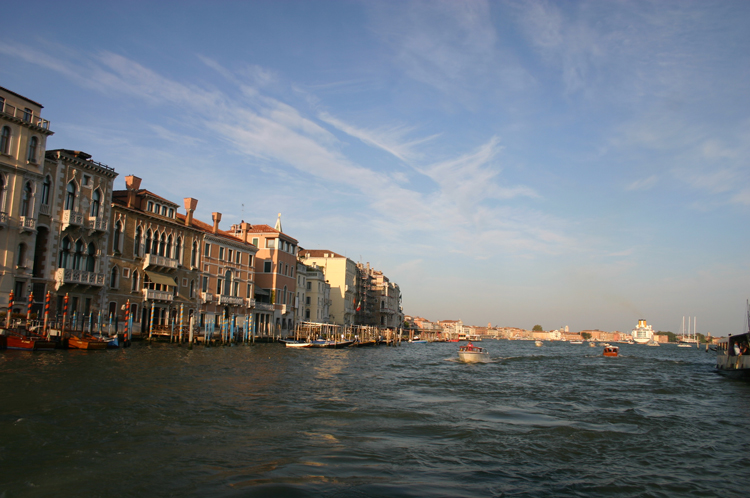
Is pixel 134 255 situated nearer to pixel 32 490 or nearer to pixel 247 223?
pixel 247 223

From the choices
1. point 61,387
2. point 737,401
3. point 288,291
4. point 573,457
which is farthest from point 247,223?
point 573,457

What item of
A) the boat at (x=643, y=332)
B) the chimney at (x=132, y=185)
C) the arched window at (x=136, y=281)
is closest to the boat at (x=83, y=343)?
the arched window at (x=136, y=281)

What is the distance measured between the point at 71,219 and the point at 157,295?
8708mm

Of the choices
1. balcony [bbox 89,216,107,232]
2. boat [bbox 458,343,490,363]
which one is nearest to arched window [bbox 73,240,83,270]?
balcony [bbox 89,216,107,232]

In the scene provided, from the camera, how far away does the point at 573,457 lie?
32.3 feet

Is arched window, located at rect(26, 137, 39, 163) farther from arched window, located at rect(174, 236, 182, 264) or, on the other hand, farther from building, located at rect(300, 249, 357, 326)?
building, located at rect(300, 249, 357, 326)

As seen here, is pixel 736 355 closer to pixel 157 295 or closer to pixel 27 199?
pixel 157 295

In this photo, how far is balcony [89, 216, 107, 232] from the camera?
1252 inches

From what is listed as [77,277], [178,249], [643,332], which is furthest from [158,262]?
[643,332]

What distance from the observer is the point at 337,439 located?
10273mm

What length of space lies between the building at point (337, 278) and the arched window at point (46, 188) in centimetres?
4608

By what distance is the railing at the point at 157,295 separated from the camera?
36.5 m

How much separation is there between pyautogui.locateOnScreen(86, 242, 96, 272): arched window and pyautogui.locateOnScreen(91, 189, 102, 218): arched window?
1.85 m

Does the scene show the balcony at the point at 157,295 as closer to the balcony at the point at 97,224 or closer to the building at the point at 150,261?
the building at the point at 150,261
